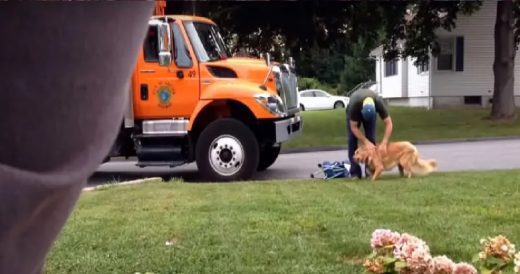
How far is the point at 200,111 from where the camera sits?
10961 millimetres

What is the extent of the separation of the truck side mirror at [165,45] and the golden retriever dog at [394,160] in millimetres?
2965

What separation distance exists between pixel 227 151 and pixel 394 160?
242cm

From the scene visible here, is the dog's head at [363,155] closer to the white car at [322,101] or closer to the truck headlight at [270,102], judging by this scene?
the truck headlight at [270,102]

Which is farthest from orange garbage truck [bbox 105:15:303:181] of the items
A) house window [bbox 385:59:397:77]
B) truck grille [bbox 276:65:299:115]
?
house window [bbox 385:59:397:77]

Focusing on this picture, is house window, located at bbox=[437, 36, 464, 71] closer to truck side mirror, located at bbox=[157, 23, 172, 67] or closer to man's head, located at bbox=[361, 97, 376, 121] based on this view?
man's head, located at bbox=[361, 97, 376, 121]

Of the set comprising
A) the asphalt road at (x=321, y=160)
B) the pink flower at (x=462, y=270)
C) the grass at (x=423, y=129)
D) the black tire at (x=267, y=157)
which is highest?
the pink flower at (x=462, y=270)

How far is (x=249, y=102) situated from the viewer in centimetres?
1081

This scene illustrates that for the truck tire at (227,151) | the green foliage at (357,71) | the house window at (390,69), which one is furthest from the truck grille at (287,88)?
the green foliage at (357,71)

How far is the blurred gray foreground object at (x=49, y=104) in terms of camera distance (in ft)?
2.40

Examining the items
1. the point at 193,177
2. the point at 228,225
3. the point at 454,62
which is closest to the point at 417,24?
the point at 454,62

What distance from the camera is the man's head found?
1005cm

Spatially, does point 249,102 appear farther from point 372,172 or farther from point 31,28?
point 31,28

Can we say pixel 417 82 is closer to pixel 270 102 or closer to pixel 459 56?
pixel 459 56

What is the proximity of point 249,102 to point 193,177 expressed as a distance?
7.10ft
